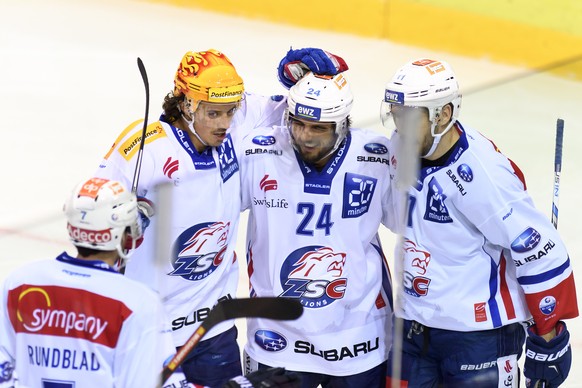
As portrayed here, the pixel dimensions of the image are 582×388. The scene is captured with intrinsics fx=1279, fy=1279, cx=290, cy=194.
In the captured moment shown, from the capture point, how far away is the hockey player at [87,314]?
2930mm

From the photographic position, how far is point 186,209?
371 cm

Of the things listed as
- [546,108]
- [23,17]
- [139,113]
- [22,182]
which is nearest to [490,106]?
[546,108]

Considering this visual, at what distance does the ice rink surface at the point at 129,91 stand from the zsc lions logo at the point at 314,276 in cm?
145

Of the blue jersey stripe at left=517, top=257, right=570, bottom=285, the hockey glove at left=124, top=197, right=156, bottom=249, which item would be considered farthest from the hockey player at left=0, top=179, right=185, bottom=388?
the blue jersey stripe at left=517, top=257, right=570, bottom=285

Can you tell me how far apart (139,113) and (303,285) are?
12.0ft

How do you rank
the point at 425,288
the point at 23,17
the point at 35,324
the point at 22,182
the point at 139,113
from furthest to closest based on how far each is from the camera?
the point at 23,17 → the point at 139,113 → the point at 22,182 → the point at 425,288 → the point at 35,324

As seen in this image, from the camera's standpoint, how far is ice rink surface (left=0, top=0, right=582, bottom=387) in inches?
236

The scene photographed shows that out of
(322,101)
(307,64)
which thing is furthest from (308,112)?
(307,64)

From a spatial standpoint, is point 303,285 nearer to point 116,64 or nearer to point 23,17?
point 116,64

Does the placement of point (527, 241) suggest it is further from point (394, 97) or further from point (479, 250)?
point (394, 97)

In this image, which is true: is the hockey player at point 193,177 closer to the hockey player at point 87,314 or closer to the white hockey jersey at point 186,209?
the white hockey jersey at point 186,209

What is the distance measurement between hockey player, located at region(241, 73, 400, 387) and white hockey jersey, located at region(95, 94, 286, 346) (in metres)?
0.08

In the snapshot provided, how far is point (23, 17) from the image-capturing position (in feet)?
29.8

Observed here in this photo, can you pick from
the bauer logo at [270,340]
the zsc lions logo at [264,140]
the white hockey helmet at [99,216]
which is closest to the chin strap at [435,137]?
the zsc lions logo at [264,140]
